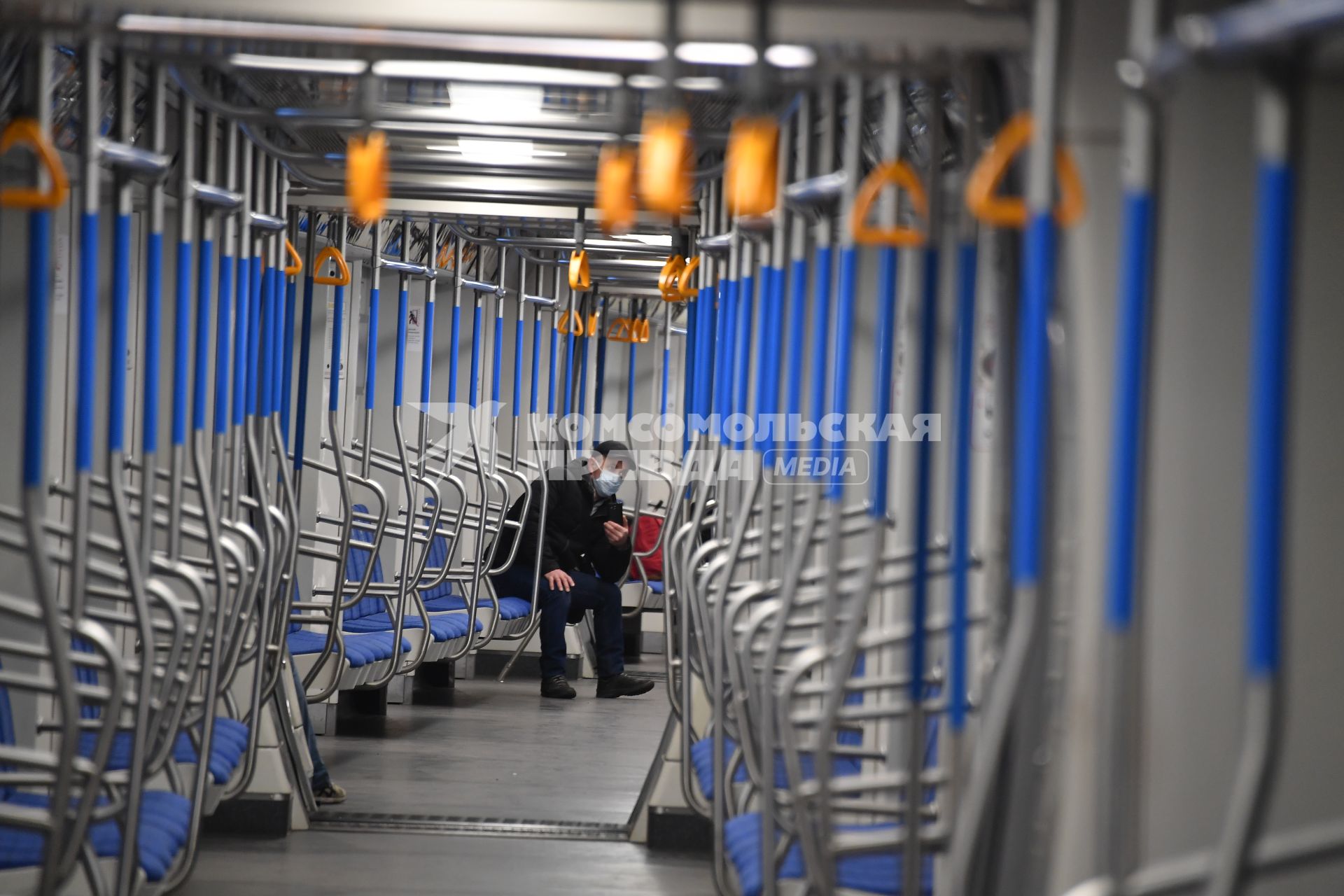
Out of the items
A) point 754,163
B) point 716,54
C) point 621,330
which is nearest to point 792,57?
point 716,54

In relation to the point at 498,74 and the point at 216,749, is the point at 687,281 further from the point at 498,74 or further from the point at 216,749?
the point at 498,74

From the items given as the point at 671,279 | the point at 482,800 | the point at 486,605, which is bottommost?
the point at 482,800

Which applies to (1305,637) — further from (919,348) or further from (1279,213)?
(1279,213)

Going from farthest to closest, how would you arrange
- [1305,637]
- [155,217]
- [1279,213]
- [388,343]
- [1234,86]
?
[388,343]
[155,217]
[1305,637]
[1234,86]
[1279,213]

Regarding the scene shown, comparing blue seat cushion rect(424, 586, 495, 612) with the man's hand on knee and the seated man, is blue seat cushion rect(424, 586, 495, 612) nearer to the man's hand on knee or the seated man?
the seated man

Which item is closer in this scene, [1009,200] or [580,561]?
[1009,200]

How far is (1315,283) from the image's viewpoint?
2730 millimetres

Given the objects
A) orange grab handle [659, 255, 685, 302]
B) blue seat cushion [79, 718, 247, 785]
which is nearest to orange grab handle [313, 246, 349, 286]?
orange grab handle [659, 255, 685, 302]

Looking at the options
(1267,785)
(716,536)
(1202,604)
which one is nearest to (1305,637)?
(1202,604)

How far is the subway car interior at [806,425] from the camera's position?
2.09 m

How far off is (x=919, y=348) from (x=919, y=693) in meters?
0.62

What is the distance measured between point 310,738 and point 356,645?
0.99 m

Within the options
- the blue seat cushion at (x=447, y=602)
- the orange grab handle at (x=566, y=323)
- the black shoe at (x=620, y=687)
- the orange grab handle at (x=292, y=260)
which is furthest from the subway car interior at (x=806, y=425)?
the orange grab handle at (x=566, y=323)

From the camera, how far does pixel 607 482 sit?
928cm
